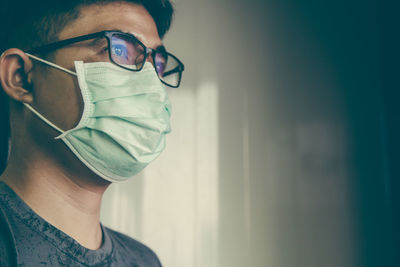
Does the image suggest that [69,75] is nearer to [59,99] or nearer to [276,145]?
[59,99]

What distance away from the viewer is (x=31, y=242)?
0.74 meters

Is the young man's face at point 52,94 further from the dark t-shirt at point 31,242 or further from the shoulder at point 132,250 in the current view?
the shoulder at point 132,250

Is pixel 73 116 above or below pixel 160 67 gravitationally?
below

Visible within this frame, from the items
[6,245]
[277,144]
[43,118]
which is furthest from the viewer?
[277,144]

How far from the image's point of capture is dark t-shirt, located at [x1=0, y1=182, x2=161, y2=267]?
0.71 m

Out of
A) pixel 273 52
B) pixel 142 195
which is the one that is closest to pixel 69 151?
pixel 142 195

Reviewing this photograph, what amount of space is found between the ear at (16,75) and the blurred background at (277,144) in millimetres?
595

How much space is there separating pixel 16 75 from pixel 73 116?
190mm

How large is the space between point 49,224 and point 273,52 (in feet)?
3.94

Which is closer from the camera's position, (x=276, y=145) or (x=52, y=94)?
(x=52, y=94)

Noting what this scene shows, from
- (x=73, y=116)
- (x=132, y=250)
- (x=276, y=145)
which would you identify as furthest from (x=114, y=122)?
(x=276, y=145)

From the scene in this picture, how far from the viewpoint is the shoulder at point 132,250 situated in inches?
39.9

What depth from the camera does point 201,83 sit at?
1.50 meters

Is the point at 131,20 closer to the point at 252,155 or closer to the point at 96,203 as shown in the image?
the point at 96,203
